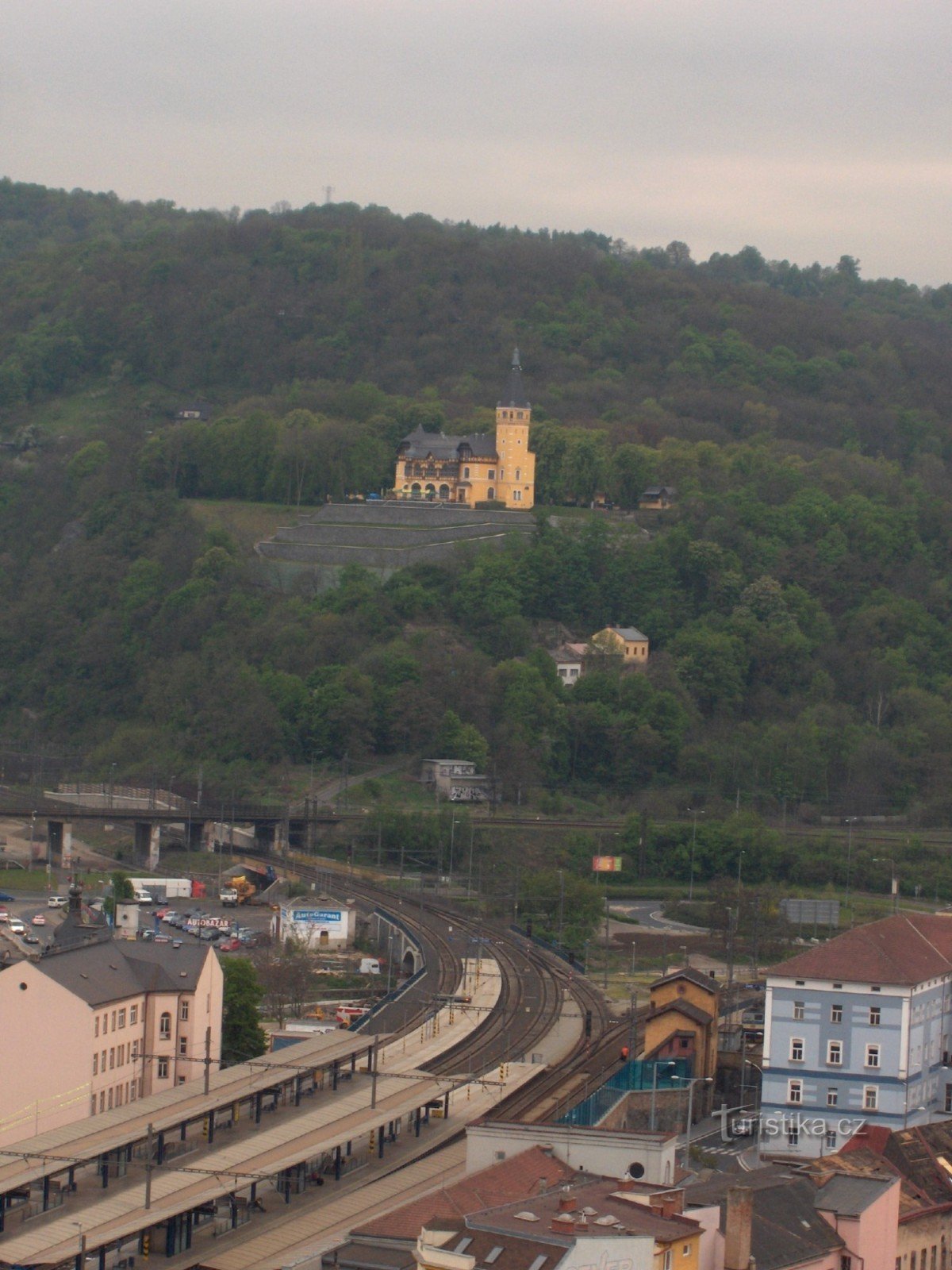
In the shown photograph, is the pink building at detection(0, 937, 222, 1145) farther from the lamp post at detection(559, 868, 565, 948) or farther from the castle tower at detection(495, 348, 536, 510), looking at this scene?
the castle tower at detection(495, 348, 536, 510)

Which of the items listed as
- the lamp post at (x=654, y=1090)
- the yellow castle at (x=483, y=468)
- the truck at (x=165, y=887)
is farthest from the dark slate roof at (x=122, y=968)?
the yellow castle at (x=483, y=468)

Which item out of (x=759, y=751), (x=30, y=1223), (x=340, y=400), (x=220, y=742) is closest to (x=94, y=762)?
(x=220, y=742)

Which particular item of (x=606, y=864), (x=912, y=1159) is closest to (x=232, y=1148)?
(x=912, y=1159)

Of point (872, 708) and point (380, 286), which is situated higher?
point (380, 286)

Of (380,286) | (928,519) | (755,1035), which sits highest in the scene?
(380,286)

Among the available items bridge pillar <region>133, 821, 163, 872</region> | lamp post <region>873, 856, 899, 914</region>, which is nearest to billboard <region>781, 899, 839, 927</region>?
lamp post <region>873, 856, 899, 914</region>

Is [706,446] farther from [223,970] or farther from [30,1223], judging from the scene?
[30,1223]
